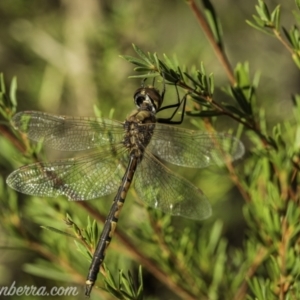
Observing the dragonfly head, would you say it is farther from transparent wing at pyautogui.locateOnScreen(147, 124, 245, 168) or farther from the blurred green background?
the blurred green background

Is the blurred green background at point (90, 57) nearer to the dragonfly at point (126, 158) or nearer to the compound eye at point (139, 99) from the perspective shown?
the dragonfly at point (126, 158)

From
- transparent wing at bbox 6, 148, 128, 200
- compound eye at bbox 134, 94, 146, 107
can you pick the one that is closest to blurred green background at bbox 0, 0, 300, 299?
transparent wing at bbox 6, 148, 128, 200

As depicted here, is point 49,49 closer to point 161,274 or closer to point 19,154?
point 19,154

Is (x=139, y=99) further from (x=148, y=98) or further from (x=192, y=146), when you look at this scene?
(x=192, y=146)

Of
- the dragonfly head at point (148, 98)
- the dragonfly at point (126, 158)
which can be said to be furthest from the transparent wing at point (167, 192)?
the dragonfly head at point (148, 98)

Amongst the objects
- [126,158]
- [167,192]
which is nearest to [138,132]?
[126,158]

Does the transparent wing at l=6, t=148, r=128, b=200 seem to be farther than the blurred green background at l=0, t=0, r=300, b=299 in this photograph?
No
